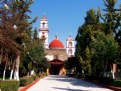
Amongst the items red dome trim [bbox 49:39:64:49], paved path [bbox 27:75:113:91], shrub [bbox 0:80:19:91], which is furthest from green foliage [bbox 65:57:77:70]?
shrub [bbox 0:80:19:91]

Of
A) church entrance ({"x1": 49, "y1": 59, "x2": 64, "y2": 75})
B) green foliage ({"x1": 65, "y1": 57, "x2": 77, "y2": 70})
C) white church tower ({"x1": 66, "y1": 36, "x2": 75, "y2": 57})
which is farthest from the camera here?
white church tower ({"x1": 66, "y1": 36, "x2": 75, "y2": 57})

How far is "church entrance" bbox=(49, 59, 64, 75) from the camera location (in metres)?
103

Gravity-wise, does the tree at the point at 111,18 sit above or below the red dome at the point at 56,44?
below

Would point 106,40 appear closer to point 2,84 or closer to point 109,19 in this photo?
point 109,19

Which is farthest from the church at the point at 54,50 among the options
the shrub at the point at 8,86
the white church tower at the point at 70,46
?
the shrub at the point at 8,86

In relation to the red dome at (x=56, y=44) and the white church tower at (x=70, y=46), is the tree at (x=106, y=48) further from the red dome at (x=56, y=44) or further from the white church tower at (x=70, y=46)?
the white church tower at (x=70, y=46)

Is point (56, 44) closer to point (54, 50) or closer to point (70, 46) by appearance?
point (54, 50)

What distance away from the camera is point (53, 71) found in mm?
106250

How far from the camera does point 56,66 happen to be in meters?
106

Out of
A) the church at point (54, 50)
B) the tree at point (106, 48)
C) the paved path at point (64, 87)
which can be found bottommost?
the paved path at point (64, 87)

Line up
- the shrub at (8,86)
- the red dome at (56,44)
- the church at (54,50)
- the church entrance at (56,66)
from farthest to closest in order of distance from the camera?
the red dome at (56,44), the church at (54,50), the church entrance at (56,66), the shrub at (8,86)

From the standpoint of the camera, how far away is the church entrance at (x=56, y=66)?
103 meters

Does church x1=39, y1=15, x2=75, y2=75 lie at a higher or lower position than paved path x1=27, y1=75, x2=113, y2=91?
higher

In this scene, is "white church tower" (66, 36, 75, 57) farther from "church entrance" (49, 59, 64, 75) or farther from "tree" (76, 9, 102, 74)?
"tree" (76, 9, 102, 74)
